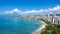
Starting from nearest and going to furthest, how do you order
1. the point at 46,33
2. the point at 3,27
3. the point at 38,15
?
the point at 46,33, the point at 3,27, the point at 38,15

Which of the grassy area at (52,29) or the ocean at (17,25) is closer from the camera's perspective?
the grassy area at (52,29)

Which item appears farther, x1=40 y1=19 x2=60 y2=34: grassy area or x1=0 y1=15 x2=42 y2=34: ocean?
x1=0 y1=15 x2=42 y2=34: ocean

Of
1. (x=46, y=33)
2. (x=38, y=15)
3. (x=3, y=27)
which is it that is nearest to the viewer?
(x=46, y=33)

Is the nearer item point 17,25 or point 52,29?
point 52,29

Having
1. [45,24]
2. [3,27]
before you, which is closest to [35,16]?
[45,24]

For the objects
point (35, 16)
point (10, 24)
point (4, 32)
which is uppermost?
point (35, 16)

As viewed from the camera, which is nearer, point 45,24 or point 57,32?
point 57,32

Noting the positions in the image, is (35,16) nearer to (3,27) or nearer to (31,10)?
(31,10)

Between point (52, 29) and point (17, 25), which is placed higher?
point (17, 25)
